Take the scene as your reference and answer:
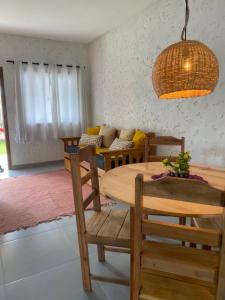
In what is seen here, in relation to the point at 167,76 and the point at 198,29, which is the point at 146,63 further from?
the point at 167,76

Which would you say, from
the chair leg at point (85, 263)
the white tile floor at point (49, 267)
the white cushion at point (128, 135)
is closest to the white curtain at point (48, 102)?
the white cushion at point (128, 135)

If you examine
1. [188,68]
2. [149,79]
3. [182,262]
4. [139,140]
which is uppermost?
[149,79]

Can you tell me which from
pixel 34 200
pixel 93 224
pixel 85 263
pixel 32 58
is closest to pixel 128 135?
pixel 34 200

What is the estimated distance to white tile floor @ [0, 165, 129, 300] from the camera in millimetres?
1586

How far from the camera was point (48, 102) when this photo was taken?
490 cm

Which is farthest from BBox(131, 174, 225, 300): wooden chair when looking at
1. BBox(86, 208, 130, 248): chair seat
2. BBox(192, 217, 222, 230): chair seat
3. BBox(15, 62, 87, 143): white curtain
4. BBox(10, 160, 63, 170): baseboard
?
BBox(10, 160, 63, 170): baseboard

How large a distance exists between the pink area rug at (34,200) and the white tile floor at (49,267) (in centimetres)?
21

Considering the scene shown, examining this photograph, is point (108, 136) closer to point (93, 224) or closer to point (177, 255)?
point (93, 224)

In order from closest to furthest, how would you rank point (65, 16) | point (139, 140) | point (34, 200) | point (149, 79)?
point (34, 200) → point (139, 140) → point (149, 79) → point (65, 16)

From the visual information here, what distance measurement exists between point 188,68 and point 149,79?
2.24 meters

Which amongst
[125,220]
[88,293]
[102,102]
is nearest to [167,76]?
[125,220]

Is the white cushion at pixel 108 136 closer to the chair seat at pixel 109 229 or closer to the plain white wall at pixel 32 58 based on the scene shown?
the plain white wall at pixel 32 58

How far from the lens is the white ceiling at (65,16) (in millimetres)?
3223

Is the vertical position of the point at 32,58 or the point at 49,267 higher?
the point at 32,58
